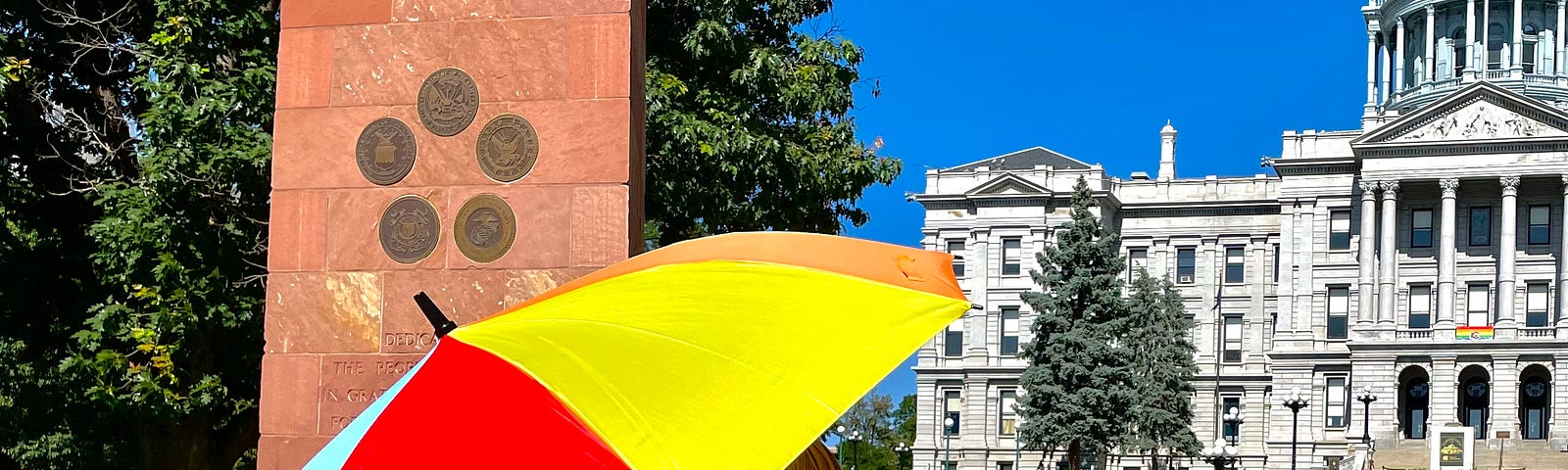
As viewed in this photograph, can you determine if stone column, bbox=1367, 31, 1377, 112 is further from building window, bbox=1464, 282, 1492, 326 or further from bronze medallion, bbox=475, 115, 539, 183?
bronze medallion, bbox=475, 115, 539, 183

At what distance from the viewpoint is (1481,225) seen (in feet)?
256

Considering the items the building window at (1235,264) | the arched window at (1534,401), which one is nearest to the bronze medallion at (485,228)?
the arched window at (1534,401)

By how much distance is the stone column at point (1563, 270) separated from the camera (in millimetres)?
74269

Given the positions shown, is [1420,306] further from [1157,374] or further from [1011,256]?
[1011,256]

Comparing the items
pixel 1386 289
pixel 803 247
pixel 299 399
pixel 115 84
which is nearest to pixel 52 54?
pixel 115 84

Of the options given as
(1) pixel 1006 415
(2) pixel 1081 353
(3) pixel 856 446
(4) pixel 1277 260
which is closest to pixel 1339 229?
(4) pixel 1277 260

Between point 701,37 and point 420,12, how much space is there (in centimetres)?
979

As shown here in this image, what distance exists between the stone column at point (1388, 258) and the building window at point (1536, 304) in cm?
521

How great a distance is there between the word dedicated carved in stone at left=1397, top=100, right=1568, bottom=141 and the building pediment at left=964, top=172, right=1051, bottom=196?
17.6 meters

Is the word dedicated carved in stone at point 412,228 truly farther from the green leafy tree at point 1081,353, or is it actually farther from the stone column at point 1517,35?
the stone column at point 1517,35

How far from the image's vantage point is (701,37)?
20.0 m

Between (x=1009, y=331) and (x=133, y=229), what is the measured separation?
71.5m

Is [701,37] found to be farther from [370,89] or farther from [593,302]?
[593,302]

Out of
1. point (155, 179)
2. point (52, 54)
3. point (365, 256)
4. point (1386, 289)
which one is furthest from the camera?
point (1386, 289)
